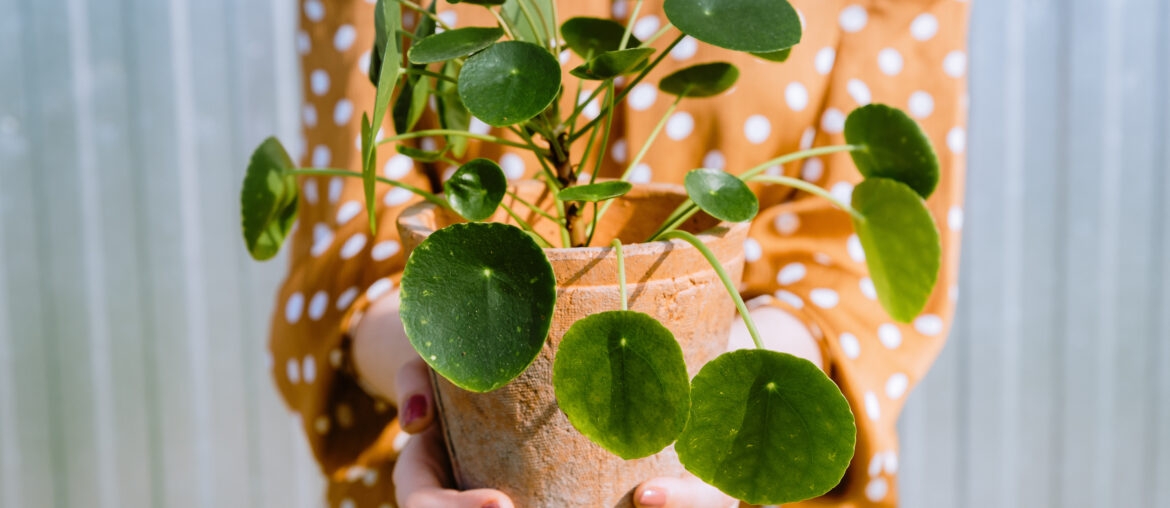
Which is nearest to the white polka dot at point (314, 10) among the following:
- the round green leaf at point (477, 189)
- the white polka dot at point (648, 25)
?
the white polka dot at point (648, 25)

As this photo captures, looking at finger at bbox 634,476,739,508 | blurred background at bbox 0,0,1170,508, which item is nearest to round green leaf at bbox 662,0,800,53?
finger at bbox 634,476,739,508

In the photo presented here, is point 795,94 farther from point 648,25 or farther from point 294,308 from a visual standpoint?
point 294,308

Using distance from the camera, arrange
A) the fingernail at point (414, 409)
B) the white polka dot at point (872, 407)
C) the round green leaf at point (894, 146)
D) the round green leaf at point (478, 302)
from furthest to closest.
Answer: the white polka dot at point (872, 407)
the fingernail at point (414, 409)
the round green leaf at point (894, 146)
the round green leaf at point (478, 302)

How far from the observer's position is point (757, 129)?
2.48 ft

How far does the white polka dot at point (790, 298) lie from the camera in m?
0.70

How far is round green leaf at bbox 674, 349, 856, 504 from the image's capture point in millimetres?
306

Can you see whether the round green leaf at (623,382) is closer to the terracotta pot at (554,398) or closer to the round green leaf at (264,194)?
the terracotta pot at (554,398)

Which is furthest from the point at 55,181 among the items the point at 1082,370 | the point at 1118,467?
the point at 1118,467

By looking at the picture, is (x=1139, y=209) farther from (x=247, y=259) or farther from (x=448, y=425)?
(x=247, y=259)

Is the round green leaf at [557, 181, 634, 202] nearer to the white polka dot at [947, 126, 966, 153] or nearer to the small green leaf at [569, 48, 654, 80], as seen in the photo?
the small green leaf at [569, 48, 654, 80]

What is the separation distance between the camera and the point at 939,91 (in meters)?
0.73

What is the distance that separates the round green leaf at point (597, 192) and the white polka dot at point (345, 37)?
1.65ft

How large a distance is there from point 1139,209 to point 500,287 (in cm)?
145

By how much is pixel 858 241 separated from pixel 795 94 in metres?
0.15
